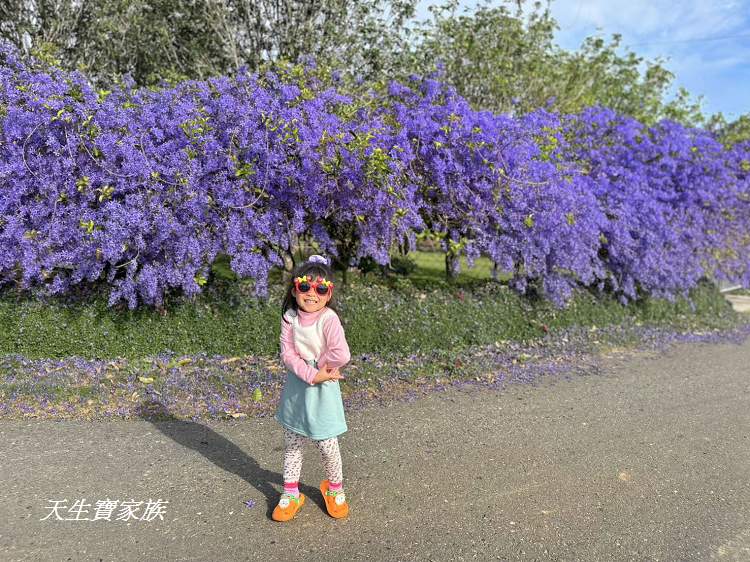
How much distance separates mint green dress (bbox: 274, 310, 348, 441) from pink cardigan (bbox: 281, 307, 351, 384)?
0.03 m

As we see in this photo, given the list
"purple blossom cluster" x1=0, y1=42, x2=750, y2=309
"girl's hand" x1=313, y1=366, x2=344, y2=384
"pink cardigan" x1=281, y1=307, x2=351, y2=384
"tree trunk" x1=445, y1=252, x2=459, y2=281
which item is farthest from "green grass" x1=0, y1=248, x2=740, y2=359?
"girl's hand" x1=313, y1=366, x2=344, y2=384

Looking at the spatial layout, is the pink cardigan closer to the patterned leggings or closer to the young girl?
the young girl

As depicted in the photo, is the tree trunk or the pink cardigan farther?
the tree trunk

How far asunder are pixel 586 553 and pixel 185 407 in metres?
2.93

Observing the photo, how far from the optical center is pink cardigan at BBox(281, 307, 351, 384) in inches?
115

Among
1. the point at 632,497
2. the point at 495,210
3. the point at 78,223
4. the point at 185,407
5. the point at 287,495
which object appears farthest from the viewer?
the point at 495,210

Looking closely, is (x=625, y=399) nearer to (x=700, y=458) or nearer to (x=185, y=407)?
(x=700, y=458)

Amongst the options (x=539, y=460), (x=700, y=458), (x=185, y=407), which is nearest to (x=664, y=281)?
(x=700, y=458)

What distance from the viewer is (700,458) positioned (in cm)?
389

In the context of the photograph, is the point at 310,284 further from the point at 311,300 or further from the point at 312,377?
the point at 312,377

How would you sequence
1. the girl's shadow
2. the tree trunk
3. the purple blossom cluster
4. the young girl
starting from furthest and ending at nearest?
the tree trunk
the purple blossom cluster
the girl's shadow
the young girl

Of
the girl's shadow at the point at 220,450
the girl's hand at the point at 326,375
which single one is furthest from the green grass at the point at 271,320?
the girl's hand at the point at 326,375

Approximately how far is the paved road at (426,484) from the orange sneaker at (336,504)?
0.05 meters

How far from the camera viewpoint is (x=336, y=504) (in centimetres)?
307
